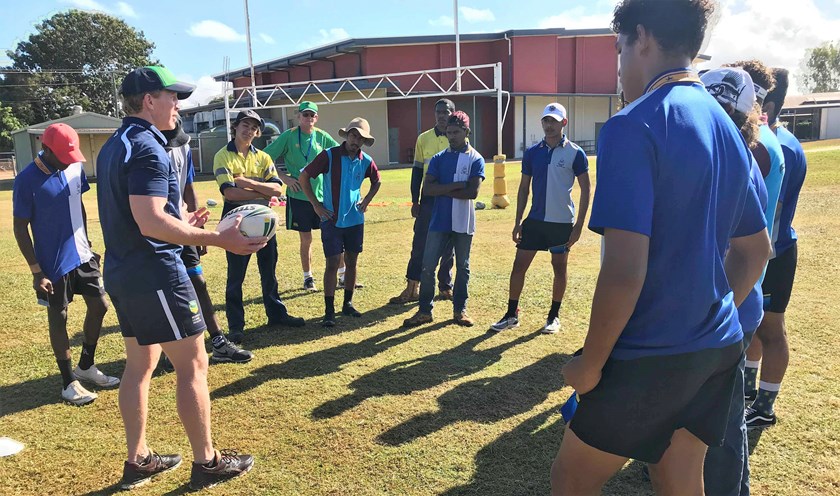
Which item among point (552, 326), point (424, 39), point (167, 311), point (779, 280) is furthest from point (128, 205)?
point (424, 39)

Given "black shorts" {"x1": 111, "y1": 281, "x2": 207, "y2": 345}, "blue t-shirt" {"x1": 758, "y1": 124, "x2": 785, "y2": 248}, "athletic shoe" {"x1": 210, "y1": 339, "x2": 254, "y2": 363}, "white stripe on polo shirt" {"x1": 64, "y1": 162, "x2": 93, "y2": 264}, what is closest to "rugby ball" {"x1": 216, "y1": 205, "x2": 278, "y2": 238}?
"black shorts" {"x1": 111, "y1": 281, "x2": 207, "y2": 345}

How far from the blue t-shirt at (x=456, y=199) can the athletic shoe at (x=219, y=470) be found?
3.39m

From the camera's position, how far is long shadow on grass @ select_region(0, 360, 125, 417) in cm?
443

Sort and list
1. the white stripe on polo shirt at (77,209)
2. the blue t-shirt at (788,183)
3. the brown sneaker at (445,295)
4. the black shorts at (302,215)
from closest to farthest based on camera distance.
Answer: the blue t-shirt at (788,183), the white stripe on polo shirt at (77,209), the brown sneaker at (445,295), the black shorts at (302,215)

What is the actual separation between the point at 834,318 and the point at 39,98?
60.9 metres

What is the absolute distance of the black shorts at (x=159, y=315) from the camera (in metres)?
2.99

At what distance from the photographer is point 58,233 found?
4.47 meters

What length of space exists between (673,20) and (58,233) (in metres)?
4.54

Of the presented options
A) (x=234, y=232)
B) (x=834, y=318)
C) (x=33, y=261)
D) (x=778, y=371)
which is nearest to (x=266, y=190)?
(x=33, y=261)

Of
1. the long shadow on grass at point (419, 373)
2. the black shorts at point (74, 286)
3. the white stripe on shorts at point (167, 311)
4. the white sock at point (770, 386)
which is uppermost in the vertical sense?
the white stripe on shorts at point (167, 311)

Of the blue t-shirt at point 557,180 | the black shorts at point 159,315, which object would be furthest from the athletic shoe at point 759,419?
the black shorts at point 159,315

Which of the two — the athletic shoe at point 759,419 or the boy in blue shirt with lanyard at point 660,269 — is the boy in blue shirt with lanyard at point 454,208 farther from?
the boy in blue shirt with lanyard at point 660,269

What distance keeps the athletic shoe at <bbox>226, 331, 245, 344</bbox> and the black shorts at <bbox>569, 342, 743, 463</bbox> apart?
4493mm

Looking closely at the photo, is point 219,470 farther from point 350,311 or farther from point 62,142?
point 350,311
